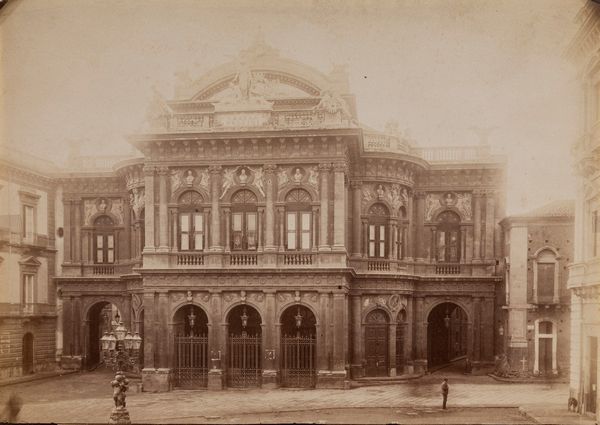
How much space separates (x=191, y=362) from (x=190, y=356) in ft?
0.54

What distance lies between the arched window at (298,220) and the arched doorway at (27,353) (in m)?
6.91

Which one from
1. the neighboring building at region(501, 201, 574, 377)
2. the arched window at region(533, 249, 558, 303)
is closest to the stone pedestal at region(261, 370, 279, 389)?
the neighboring building at region(501, 201, 574, 377)

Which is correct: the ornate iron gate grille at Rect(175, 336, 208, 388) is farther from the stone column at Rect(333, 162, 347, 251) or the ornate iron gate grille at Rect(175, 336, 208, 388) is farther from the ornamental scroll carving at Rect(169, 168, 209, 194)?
the stone column at Rect(333, 162, 347, 251)

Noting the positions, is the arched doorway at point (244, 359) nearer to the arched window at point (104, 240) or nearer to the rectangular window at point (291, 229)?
the rectangular window at point (291, 229)

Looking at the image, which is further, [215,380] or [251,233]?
[251,233]

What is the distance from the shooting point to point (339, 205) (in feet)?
66.6

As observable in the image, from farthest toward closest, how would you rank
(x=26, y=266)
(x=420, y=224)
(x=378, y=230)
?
(x=420, y=224), (x=378, y=230), (x=26, y=266)

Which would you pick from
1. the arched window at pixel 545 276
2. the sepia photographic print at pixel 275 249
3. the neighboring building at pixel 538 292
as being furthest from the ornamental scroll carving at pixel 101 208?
the arched window at pixel 545 276

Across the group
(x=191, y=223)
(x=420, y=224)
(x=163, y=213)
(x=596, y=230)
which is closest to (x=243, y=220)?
(x=191, y=223)

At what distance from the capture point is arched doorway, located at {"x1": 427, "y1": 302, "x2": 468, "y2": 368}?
2597 centimetres

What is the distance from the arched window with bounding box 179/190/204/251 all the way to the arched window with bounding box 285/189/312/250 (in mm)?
2377

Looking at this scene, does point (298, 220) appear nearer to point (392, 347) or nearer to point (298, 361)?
point (298, 361)

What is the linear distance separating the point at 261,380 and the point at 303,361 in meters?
1.22

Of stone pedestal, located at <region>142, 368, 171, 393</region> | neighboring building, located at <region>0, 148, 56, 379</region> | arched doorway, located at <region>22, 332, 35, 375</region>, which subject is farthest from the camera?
stone pedestal, located at <region>142, 368, 171, 393</region>
